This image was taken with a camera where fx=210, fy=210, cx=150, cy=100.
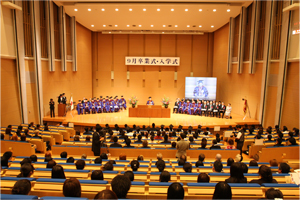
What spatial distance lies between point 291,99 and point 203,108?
5.85 metres

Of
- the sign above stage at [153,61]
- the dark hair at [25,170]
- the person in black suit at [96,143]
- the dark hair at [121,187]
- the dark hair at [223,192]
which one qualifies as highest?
the sign above stage at [153,61]

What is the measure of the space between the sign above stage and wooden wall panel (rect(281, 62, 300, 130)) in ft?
33.3

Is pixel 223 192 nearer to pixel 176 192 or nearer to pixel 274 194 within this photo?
pixel 176 192

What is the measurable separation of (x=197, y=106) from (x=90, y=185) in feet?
44.8

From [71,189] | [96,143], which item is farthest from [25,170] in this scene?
[96,143]

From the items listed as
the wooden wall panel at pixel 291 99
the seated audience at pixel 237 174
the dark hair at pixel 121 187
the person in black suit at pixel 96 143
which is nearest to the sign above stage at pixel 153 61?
the wooden wall panel at pixel 291 99

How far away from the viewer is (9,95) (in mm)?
11039

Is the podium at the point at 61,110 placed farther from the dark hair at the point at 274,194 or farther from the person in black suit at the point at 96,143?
the dark hair at the point at 274,194

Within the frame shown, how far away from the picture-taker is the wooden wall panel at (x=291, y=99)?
10445mm

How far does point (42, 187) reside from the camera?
304 centimetres

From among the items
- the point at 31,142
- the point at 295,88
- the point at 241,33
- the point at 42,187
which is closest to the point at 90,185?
the point at 42,187

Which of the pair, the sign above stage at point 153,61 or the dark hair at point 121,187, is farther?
the sign above stage at point 153,61

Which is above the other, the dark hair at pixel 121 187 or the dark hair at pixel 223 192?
the dark hair at pixel 121 187

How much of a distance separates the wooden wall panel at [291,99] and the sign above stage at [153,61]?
1015 cm
